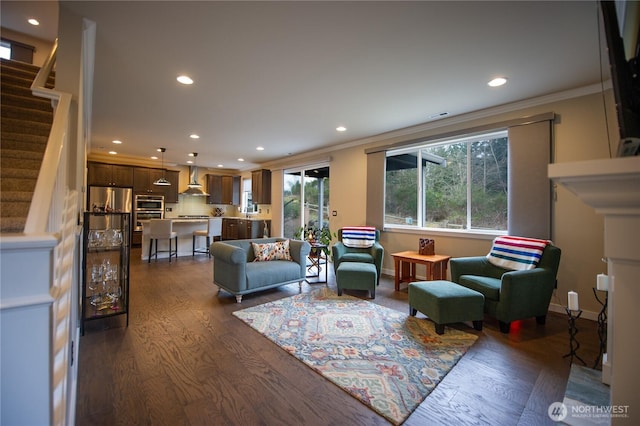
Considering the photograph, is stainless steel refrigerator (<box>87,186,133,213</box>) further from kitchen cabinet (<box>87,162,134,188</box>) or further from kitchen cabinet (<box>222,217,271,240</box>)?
kitchen cabinet (<box>222,217,271,240</box>)

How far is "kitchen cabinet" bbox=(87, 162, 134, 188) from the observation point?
698cm

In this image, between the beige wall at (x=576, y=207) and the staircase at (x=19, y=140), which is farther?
the beige wall at (x=576, y=207)

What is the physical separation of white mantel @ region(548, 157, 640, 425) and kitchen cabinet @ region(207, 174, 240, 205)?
30.5 feet

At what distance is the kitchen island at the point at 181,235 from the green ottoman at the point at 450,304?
562 cm

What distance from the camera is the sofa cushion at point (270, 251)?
4027mm

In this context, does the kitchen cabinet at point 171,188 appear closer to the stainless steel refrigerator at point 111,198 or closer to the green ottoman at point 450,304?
the stainless steel refrigerator at point 111,198

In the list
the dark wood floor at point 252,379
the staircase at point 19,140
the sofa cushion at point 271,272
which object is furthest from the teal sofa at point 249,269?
the staircase at point 19,140

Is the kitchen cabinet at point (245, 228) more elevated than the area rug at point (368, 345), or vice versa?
the kitchen cabinet at point (245, 228)

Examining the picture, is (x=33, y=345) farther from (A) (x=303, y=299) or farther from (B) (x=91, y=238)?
(A) (x=303, y=299)

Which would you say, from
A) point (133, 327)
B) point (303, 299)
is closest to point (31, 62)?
point (133, 327)

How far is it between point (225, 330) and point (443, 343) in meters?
2.08

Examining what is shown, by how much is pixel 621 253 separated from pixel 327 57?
8.16ft

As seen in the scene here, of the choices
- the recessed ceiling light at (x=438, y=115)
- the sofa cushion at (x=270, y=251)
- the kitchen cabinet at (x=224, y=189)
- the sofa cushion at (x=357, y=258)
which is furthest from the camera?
the kitchen cabinet at (x=224, y=189)

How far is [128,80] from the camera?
3.02m
